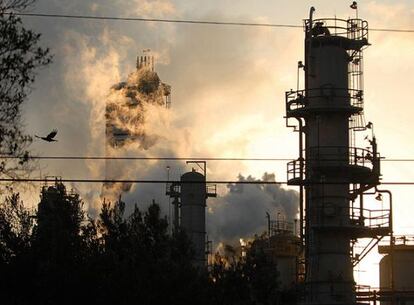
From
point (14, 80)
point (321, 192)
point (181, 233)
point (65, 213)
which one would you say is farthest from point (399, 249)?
point (14, 80)

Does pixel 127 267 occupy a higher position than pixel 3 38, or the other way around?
pixel 3 38

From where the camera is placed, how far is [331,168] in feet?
126

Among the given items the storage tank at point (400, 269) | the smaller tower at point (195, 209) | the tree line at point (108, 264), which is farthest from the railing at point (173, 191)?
the tree line at point (108, 264)

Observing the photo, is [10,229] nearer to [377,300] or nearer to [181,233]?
[181,233]

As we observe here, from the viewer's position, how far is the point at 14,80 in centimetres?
2109

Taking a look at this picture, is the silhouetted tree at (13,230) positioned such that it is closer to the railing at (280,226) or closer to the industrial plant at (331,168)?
the industrial plant at (331,168)

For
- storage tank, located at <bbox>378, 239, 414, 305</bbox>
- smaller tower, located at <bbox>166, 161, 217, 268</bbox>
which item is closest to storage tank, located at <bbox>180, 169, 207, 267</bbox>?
smaller tower, located at <bbox>166, 161, 217, 268</bbox>

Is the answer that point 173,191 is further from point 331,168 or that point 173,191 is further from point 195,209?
point 331,168

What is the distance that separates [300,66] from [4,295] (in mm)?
16510

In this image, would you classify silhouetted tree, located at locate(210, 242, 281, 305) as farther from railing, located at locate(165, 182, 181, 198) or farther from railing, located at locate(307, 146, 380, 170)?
railing, located at locate(165, 182, 181, 198)

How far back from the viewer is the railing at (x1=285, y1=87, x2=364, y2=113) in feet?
127

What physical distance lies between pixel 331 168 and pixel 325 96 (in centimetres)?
276

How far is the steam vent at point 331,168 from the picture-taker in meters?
38.2

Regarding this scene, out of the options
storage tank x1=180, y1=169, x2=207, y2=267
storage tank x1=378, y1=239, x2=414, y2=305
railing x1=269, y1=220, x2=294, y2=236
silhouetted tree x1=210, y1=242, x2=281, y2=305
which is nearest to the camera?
silhouetted tree x1=210, y1=242, x2=281, y2=305
